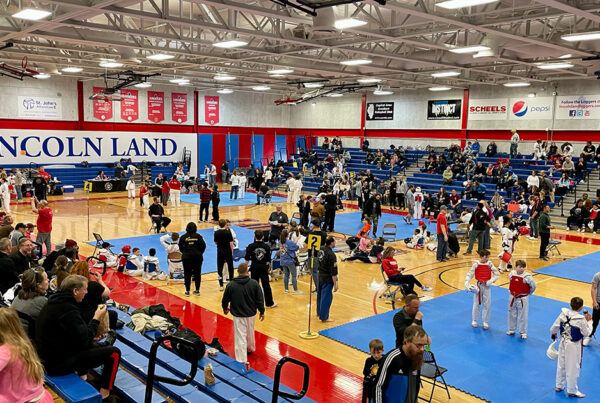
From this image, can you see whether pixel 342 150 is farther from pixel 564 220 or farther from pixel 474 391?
pixel 474 391

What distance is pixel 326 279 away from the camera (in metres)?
9.66

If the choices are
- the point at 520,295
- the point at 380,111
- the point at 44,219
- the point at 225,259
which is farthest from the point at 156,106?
the point at 520,295

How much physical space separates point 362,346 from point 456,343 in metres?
Answer: 1.68

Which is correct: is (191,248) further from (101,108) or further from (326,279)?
(101,108)

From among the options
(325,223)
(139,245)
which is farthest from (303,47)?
(139,245)

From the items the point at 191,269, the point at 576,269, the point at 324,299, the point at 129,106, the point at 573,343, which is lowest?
the point at 576,269

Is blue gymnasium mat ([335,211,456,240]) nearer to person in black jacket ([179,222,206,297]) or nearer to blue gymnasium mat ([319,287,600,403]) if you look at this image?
blue gymnasium mat ([319,287,600,403])

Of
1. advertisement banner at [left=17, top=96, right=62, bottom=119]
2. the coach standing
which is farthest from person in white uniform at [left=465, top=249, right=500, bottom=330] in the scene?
advertisement banner at [left=17, top=96, right=62, bottom=119]

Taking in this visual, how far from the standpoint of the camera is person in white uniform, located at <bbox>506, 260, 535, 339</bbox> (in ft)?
29.7

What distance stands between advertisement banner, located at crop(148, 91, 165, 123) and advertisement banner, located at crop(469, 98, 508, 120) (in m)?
20.6

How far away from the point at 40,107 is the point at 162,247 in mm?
20189

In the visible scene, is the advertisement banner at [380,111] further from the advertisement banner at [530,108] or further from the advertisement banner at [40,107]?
the advertisement banner at [40,107]

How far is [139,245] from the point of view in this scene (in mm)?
16219

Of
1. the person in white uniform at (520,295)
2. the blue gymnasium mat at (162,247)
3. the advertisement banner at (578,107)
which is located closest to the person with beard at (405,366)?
the person in white uniform at (520,295)
